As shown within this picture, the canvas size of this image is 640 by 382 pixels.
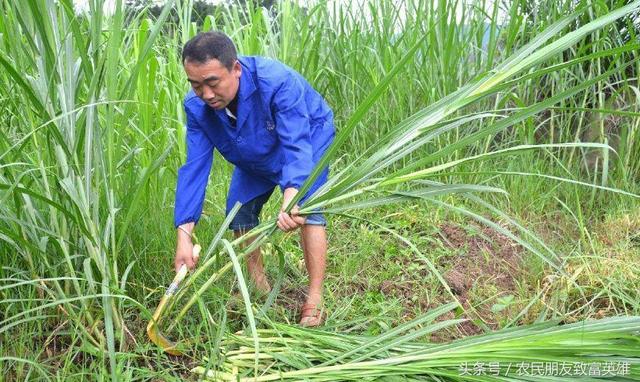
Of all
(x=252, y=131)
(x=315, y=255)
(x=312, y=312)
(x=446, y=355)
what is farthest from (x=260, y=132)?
(x=446, y=355)

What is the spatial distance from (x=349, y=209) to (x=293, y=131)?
0.41 meters

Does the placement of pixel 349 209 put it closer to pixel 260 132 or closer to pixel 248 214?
pixel 260 132

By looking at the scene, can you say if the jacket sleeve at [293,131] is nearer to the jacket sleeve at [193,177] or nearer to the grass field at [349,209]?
the grass field at [349,209]

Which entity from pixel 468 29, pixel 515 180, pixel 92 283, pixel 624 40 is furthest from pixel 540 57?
pixel 624 40

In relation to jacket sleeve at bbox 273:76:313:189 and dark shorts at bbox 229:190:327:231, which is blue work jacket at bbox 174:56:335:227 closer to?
Result: jacket sleeve at bbox 273:76:313:189

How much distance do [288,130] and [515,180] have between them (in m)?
1.48

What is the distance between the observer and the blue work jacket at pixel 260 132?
220 centimetres

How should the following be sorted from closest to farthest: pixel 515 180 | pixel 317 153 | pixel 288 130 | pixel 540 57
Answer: pixel 540 57
pixel 288 130
pixel 317 153
pixel 515 180

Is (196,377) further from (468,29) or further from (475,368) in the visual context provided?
(468,29)

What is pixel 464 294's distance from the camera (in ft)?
8.67

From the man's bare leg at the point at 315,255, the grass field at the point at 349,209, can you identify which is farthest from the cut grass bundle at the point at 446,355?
the man's bare leg at the point at 315,255

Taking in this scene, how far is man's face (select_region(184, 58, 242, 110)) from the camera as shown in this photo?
205cm

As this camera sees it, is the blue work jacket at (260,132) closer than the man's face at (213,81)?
No

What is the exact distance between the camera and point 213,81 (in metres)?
2.08
